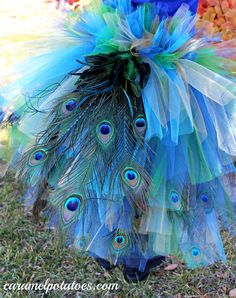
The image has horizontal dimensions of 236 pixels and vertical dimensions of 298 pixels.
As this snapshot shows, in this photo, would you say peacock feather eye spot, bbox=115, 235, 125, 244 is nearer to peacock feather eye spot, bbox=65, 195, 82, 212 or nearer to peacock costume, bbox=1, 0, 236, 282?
peacock costume, bbox=1, 0, 236, 282

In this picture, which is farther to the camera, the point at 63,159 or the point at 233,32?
the point at 233,32

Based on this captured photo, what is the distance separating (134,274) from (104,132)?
77 cm

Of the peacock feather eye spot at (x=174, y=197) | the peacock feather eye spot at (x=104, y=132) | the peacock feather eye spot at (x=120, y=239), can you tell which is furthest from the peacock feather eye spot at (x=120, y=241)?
the peacock feather eye spot at (x=104, y=132)

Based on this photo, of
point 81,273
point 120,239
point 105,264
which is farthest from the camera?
point 81,273

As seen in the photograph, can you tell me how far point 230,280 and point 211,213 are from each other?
0.57m

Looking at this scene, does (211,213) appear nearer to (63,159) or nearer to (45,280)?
(63,159)

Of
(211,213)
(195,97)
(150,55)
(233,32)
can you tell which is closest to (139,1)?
(150,55)

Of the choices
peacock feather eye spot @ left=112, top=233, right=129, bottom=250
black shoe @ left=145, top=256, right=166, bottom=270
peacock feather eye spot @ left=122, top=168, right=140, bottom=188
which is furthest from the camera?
black shoe @ left=145, top=256, right=166, bottom=270

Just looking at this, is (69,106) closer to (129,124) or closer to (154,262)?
(129,124)

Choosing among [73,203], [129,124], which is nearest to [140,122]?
[129,124]

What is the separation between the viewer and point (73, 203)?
49.0 inches

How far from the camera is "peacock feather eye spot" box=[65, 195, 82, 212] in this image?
1242mm

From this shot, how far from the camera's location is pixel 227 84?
4.21 ft

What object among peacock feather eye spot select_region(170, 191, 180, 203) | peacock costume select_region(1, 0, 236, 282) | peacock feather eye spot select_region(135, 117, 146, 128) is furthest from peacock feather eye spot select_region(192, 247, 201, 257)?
peacock feather eye spot select_region(135, 117, 146, 128)
